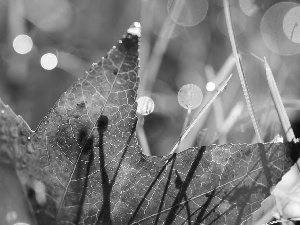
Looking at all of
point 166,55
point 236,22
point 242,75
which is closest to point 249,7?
point 236,22

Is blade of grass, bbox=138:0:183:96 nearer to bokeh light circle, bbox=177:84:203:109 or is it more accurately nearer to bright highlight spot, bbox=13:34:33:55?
bokeh light circle, bbox=177:84:203:109

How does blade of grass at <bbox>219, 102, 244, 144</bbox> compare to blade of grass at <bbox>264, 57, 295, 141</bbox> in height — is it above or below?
above

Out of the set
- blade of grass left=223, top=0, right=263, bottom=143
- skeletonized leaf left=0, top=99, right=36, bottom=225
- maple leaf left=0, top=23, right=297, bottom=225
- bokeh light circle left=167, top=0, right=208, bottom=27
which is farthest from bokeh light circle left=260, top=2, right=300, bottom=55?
skeletonized leaf left=0, top=99, right=36, bottom=225

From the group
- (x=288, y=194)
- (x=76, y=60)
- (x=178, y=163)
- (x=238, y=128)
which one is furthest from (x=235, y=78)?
(x=178, y=163)

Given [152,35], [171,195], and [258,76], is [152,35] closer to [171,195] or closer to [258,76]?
[258,76]

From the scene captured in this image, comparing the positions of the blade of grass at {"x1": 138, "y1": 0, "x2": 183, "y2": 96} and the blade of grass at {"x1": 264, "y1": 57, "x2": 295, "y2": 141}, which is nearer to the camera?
the blade of grass at {"x1": 264, "y1": 57, "x2": 295, "y2": 141}

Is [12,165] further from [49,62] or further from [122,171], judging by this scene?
[49,62]

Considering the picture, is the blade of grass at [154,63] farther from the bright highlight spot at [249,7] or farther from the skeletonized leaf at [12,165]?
the skeletonized leaf at [12,165]
